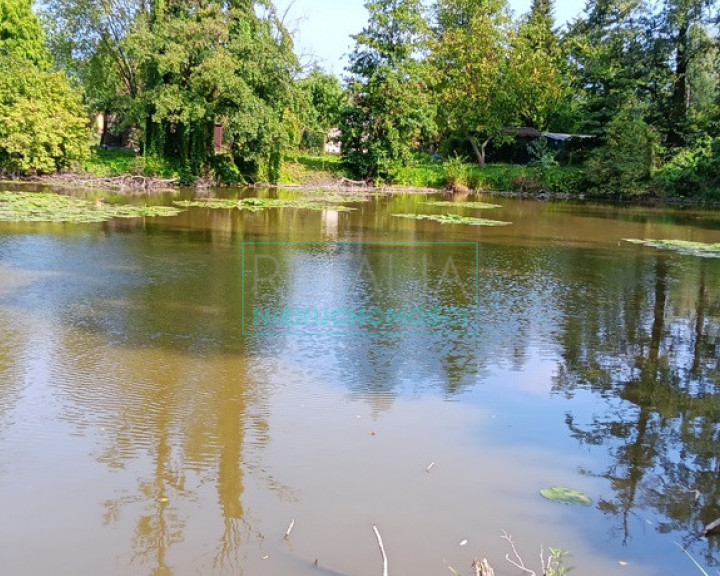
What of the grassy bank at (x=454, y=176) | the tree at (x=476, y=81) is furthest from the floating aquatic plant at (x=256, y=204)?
the tree at (x=476, y=81)

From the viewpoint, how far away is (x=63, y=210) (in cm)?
1806

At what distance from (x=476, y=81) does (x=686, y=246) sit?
25.1m

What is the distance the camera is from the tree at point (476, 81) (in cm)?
3881

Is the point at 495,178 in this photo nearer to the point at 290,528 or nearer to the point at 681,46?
the point at 681,46

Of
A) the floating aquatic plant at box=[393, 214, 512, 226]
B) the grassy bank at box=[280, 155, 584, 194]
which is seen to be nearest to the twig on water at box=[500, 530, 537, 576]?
the floating aquatic plant at box=[393, 214, 512, 226]

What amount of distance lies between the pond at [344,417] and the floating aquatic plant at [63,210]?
4.74 m

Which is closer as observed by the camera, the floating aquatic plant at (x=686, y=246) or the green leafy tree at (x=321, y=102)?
the floating aquatic plant at (x=686, y=246)

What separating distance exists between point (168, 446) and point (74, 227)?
1183 cm

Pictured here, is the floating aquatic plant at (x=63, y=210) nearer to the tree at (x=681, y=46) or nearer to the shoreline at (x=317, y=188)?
the shoreline at (x=317, y=188)

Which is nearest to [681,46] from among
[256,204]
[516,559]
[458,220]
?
[458,220]

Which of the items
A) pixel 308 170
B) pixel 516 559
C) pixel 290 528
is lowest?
pixel 516 559

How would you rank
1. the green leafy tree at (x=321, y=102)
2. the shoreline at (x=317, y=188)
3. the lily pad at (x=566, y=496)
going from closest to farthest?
the lily pad at (x=566, y=496)
the shoreline at (x=317, y=188)
the green leafy tree at (x=321, y=102)

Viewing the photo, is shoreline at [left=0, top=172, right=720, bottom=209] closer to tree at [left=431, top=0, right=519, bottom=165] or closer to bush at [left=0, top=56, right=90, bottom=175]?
bush at [left=0, top=56, right=90, bottom=175]

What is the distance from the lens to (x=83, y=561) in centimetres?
357
